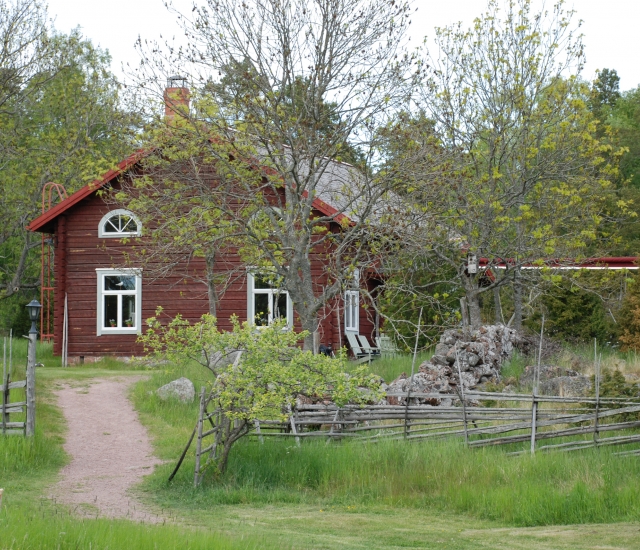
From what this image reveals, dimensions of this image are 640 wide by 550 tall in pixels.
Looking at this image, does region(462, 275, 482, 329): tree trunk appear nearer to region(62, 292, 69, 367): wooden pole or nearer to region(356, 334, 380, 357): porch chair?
region(356, 334, 380, 357): porch chair

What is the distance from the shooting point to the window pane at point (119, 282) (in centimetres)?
2730

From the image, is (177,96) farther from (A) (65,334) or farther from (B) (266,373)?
(A) (65,334)

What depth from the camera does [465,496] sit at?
12.6 m

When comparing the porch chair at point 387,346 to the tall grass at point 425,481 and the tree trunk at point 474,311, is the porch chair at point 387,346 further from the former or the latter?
the tall grass at point 425,481

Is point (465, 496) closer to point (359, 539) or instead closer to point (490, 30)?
point (359, 539)

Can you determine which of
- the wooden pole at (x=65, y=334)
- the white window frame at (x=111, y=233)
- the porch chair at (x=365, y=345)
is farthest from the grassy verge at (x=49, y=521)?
the porch chair at (x=365, y=345)

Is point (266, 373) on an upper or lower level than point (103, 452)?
upper

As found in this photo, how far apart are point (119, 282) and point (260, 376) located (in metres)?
14.6

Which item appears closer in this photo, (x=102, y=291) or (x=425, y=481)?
(x=425, y=481)

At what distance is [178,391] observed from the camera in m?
20.2

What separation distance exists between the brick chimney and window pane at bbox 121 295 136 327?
30.3 feet

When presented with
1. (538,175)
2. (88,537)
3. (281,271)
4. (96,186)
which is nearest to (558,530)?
(88,537)

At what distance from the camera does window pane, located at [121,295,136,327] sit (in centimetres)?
2722

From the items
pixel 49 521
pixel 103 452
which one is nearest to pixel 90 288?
pixel 103 452
